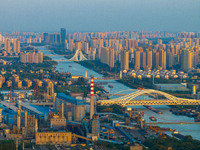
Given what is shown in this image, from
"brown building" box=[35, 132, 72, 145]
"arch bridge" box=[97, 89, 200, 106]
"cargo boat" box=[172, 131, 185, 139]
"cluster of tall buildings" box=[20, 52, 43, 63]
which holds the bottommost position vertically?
"cluster of tall buildings" box=[20, 52, 43, 63]

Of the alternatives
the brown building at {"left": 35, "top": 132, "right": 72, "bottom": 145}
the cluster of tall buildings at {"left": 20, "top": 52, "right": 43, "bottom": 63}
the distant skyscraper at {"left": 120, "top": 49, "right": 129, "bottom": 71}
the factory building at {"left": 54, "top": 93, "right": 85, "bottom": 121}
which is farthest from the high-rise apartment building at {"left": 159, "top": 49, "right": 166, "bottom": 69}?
the brown building at {"left": 35, "top": 132, "right": 72, "bottom": 145}

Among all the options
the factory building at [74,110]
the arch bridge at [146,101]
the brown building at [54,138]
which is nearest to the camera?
the brown building at [54,138]

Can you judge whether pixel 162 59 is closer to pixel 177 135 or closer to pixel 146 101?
pixel 146 101

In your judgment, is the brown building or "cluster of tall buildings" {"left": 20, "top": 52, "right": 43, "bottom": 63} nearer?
the brown building

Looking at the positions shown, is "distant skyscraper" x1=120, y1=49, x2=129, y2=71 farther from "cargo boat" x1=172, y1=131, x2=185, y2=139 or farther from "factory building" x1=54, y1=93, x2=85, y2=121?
"cargo boat" x1=172, y1=131, x2=185, y2=139

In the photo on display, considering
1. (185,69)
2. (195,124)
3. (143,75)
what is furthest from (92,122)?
(185,69)

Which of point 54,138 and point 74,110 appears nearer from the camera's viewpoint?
point 54,138

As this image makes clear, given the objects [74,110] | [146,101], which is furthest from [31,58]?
[74,110]

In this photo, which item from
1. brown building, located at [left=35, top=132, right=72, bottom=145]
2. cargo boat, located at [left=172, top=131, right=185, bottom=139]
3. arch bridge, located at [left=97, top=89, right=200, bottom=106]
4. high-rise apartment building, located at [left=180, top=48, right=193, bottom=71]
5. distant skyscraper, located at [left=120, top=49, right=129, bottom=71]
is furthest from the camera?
high-rise apartment building, located at [left=180, top=48, right=193, bottom=71]

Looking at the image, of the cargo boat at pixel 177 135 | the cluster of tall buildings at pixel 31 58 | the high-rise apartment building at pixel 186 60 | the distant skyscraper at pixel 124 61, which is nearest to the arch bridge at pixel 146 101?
the cargo boat at pixel 177 135

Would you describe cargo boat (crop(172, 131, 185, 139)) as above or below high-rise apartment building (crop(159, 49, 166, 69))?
above

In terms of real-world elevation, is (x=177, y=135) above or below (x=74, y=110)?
below

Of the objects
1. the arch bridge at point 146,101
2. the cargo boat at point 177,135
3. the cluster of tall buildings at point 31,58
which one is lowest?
the cluster of tall buildings at point 31,58

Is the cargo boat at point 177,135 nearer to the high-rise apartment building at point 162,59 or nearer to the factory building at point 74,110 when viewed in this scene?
the factory building at point 74,110
